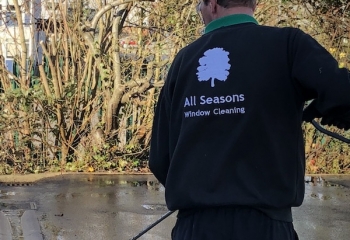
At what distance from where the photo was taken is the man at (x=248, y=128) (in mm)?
2256

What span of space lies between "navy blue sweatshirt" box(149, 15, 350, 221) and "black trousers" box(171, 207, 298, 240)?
39 millimetres

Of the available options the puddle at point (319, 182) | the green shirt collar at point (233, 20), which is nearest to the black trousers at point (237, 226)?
the green shirt collar at point (233, 20)

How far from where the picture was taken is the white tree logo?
236 centimetres

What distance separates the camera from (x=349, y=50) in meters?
10.1

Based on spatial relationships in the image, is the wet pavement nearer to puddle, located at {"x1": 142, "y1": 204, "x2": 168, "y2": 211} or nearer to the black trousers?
puddle, located at {"x1": 142, "y1": 204, "x2": 168, "y2": 211}

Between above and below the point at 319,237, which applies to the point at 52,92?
above

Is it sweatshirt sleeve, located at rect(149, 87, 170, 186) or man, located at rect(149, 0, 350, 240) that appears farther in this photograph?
sweatshirt sleeve, located at rect(149, 87, 170, 186)

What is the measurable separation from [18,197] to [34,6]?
3423 mm

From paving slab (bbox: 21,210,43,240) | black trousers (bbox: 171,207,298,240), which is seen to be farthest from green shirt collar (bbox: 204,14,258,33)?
paving slab (bbox: 21,210,43,240)

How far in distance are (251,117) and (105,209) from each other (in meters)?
4.96

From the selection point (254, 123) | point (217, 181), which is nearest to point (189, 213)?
point (217, 181)

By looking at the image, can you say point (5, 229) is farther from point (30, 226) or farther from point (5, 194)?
point (5, 194)

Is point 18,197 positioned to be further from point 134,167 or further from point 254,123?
point 254,123

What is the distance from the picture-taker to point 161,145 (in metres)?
2.61
